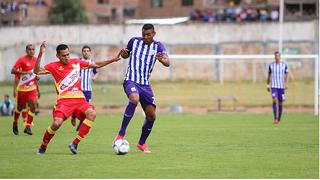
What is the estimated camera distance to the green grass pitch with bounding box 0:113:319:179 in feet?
42.5

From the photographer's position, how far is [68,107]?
51.7 feet

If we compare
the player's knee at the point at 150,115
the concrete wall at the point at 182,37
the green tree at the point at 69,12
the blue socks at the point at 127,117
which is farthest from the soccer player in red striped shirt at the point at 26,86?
the green tree at the point at 69,12

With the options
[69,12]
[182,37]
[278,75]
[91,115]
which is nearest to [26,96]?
[91,115]

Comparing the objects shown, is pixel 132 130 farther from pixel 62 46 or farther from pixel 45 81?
pixel 45 81

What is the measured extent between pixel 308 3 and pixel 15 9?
26919 millimetres

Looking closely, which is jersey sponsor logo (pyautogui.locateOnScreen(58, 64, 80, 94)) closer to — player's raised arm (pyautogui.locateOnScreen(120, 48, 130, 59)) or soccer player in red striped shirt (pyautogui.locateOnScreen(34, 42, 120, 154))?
soccer player in red striped shirt (pyautogui.locateOnScreen(34, 42, 120, 154))

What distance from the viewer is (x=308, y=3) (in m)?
72.8

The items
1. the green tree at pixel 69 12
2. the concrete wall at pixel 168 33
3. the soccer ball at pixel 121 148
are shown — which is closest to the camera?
the soccer ball at pixel 121 148

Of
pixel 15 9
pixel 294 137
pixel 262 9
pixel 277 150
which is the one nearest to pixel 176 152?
pixel 277 150

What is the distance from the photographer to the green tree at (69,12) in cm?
8288

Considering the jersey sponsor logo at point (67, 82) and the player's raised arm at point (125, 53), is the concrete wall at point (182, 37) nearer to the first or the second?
the player's raised arm at point (125, 53)

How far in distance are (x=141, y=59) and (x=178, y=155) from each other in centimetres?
205

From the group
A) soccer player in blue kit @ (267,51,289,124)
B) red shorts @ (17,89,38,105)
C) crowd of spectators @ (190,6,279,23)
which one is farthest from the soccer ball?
crowd of spectators @ (190,6,279,23)

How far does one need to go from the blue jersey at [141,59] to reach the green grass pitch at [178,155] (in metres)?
1.47
